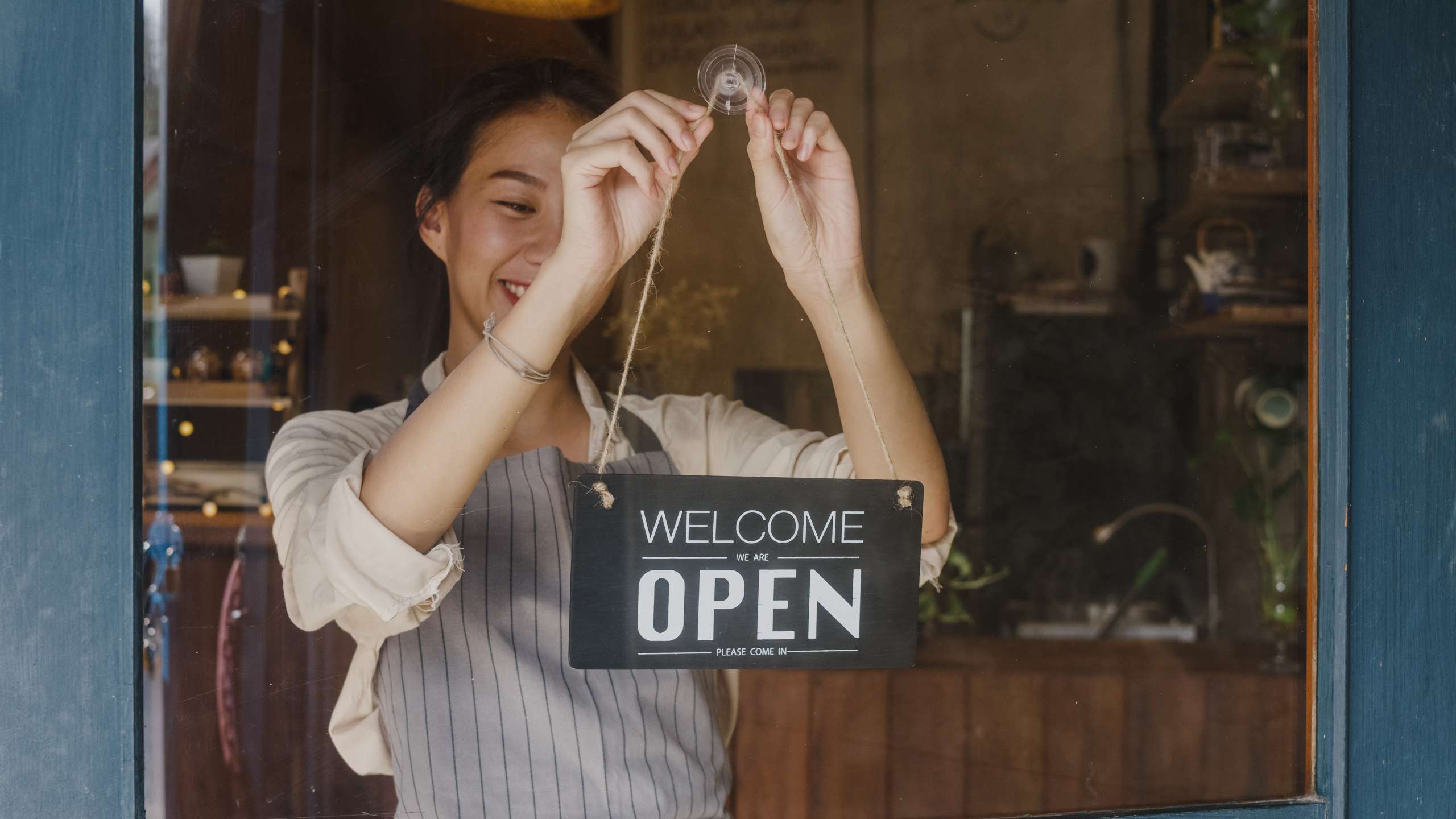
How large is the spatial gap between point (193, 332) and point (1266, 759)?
106 cm

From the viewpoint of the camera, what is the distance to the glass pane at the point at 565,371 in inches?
28.3

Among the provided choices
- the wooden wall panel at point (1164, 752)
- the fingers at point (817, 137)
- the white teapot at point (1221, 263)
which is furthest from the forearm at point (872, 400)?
the white teapot at point (1221, 263)

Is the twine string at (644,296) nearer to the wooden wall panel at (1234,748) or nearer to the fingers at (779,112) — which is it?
the fingers at (779,112)

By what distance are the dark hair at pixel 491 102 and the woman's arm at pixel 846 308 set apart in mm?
146

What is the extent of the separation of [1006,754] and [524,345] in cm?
62

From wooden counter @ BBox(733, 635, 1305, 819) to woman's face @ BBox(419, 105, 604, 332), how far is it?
1.33 ft

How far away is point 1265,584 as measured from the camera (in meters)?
1.34

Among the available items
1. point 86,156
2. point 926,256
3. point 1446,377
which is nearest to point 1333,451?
point 1446,377

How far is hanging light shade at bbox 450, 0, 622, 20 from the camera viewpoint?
Answer: 2.45ft

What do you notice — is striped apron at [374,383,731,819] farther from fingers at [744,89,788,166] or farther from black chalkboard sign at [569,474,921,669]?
fingers at [744,89,788,166]

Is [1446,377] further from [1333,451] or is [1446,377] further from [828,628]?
[828,628]

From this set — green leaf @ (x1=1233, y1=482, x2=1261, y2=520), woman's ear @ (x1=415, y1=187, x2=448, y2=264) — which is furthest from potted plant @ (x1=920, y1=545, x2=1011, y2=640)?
woman's ear @ (x1=415, y1=187, x2=448, y2=264)

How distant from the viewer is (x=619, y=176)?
727 millimetres

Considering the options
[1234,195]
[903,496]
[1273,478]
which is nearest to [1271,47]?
[1234,195]
